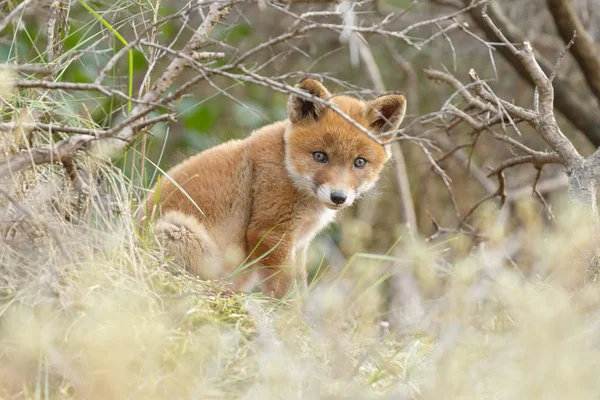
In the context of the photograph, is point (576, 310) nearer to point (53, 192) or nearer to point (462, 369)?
point (462, 369)

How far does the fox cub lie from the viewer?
4238 mm

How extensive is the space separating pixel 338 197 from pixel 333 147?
42 centimetres

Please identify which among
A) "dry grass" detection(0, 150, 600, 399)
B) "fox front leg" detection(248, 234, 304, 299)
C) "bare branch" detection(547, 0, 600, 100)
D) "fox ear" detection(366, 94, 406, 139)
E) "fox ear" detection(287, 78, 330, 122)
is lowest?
"fox front leg" detection(248, 234, 304, 299)

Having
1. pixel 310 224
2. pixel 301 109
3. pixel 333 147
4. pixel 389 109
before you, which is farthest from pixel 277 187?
pixel 389 109

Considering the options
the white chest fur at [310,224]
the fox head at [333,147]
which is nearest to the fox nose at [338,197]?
the fox head at [333,147]

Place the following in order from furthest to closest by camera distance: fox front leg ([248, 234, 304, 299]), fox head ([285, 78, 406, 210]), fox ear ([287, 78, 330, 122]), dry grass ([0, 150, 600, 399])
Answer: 1. fox ear ([287, 78, 330, 122])
2. fox head ([285, 78, 406, 210])
3. fox front leg ([248, 234, 304, 299])
4. dry grass ([0, 150, 600, 399])

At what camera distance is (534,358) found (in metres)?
2.05

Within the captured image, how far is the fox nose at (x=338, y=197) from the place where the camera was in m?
4.41

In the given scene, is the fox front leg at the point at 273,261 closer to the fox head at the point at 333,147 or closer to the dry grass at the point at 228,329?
the fox head at the point at 333,147

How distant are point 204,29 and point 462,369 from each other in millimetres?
2386

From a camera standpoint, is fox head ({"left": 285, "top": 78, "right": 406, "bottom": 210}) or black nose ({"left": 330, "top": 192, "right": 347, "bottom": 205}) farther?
fox head ({"left": 285, "top": 78, "right": 406, "bottom": 210})

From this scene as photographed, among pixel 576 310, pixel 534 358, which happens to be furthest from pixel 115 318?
pixel 576 310

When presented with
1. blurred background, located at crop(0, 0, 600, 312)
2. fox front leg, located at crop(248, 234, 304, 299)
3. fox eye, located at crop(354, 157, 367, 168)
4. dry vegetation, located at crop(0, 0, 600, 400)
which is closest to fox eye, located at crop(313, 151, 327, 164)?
fox eye, located at crop(354, 157, 367, 168)

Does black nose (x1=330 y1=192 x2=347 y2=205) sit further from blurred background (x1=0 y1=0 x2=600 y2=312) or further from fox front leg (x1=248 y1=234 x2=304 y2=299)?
blurred background (x1=0 y1=0 x2=600 y2=312)
